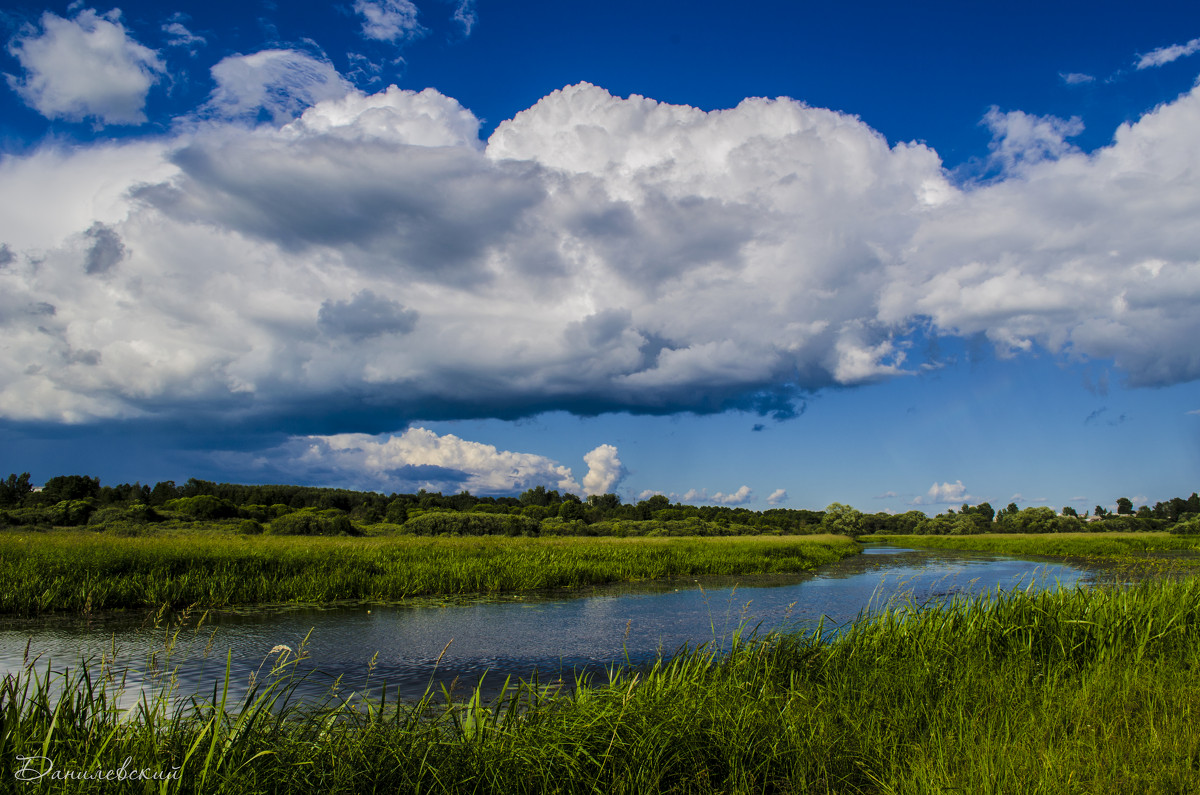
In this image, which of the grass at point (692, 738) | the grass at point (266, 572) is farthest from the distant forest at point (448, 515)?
the grass at point (692, 738)

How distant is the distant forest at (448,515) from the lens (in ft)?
133

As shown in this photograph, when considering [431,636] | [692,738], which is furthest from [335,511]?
[692,738]

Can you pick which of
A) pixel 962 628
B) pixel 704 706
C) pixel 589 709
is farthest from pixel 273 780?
pixel 962 628

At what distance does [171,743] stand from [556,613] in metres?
12.0

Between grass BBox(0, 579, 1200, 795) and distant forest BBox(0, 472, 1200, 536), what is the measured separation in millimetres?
33121

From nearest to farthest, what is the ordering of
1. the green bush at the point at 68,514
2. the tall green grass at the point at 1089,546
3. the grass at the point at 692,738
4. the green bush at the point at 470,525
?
the grass at the point at 692,738
the green bush at the point at 68,514
the tall green grass at the point at 1089,546
the green bush at the point at 470,525

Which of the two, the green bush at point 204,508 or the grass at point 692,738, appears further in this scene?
the green bush at point 204,508

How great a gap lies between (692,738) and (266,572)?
1620cm

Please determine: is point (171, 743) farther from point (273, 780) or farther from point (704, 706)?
point (704, 706)

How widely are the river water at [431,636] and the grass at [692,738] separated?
69 cm

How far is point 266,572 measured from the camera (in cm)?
1725

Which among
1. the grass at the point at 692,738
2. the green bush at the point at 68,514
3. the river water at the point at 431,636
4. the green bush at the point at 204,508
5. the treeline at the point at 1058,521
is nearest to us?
the grass at the point at 692,738

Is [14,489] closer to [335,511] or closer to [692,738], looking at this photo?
[335,511]

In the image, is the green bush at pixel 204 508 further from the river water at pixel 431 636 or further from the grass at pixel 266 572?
the river water at pixel 431 636
